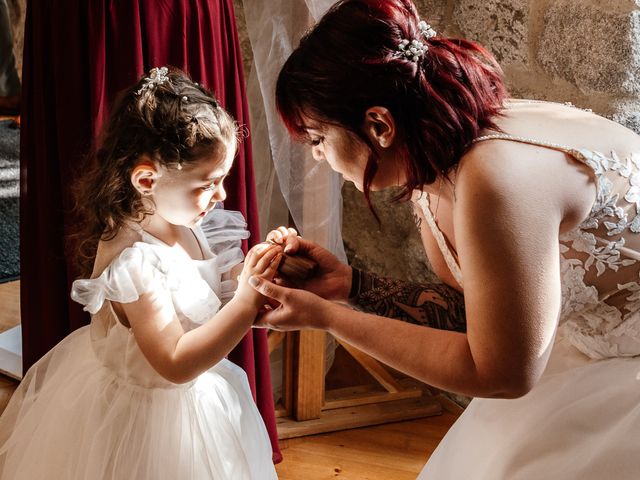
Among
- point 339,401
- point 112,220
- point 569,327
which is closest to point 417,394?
point 339,401

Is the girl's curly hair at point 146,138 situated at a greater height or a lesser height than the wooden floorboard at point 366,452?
greater

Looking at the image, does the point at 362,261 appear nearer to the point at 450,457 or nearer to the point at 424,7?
the point at 424,7

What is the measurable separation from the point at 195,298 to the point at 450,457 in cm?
57

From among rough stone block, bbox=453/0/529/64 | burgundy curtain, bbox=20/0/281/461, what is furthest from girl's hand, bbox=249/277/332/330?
rough stone block, bbox=453/0/529/64

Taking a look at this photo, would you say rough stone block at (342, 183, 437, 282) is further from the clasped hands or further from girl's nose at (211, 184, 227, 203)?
girl's nose at (211, 184, 227, 203)

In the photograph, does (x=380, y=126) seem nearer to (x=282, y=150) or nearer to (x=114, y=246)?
(x=114, y=246)

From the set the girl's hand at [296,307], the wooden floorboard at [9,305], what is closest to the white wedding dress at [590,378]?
the girl's hand at [296,307]

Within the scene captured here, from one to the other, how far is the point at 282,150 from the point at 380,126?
752 millimetres

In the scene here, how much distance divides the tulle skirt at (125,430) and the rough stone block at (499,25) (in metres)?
1.13

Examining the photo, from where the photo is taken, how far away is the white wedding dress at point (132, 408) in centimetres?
132

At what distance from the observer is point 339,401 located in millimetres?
2291

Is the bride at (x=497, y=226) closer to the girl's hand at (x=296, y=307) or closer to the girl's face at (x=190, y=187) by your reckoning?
the girl's hand at (x=296, y=307)

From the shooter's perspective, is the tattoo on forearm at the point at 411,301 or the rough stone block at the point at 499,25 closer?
the tattoo on forearm at the point at 411,301

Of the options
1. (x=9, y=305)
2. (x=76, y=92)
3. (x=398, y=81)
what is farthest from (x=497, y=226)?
(x=9, y=305)
